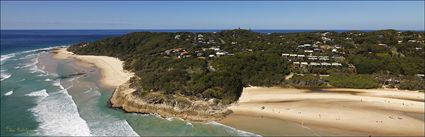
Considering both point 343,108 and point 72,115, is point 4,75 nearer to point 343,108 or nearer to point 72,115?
point 72,115

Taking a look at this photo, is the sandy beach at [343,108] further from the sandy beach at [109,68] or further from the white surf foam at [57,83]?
the white surf foam at [57,83]

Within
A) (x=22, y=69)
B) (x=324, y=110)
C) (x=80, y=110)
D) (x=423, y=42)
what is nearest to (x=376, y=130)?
(x=324, y=110)

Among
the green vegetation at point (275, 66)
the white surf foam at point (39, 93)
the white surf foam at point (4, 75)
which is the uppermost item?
the green vegetation at point (275, 66)

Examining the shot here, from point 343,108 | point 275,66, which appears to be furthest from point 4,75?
point 343,108

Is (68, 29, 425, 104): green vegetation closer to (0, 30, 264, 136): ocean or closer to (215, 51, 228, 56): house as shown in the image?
(215, 51, 228, 56): house

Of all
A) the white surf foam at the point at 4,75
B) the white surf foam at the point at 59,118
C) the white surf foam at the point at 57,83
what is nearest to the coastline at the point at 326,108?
the white surf foam at the point at 59,118

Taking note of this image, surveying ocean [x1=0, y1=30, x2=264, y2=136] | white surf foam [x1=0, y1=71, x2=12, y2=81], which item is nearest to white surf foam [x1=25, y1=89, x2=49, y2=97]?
ocean [x1=0, y1=30, x2=264, y2=136]

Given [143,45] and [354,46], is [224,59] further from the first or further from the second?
[143,45]
